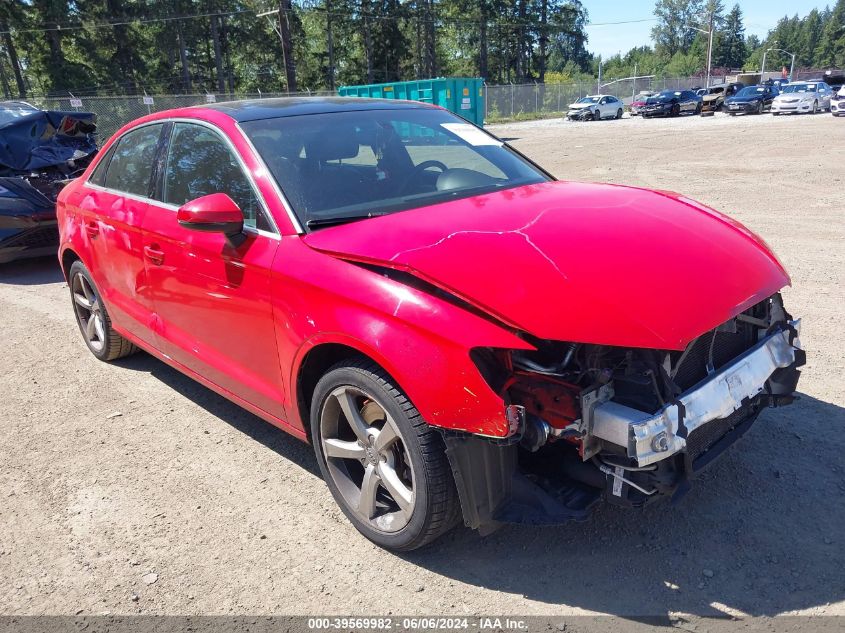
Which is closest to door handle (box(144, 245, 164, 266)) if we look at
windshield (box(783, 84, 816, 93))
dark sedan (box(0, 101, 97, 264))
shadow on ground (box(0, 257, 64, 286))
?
shadow on ground (box(0, 257, 64, 286))

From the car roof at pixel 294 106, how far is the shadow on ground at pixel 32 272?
5.36 m

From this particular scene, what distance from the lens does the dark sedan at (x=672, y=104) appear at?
3778 cm

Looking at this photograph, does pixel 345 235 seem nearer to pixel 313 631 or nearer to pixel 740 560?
pixel 313 631

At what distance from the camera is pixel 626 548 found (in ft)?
8.87

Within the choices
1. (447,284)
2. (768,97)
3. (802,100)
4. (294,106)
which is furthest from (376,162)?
(768,97)

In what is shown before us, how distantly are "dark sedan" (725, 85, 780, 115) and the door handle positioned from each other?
36724mm

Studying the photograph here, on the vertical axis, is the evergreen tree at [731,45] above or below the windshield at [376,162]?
above

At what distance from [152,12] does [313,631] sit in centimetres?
5519

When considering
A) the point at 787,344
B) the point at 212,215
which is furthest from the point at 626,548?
the point at 212,215

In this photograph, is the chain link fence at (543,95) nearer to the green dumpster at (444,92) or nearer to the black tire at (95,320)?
the green dumpster at (444,92)

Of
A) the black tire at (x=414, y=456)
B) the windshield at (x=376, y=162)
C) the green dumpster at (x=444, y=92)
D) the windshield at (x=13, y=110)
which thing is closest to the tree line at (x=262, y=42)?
the green dumpster at (x=444, y=92)

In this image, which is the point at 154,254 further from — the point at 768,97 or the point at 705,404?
the point at 768,97

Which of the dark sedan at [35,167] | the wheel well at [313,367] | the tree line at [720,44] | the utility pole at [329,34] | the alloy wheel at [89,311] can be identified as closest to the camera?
the wheel well at [313,367]

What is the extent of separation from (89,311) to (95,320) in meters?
0.22
